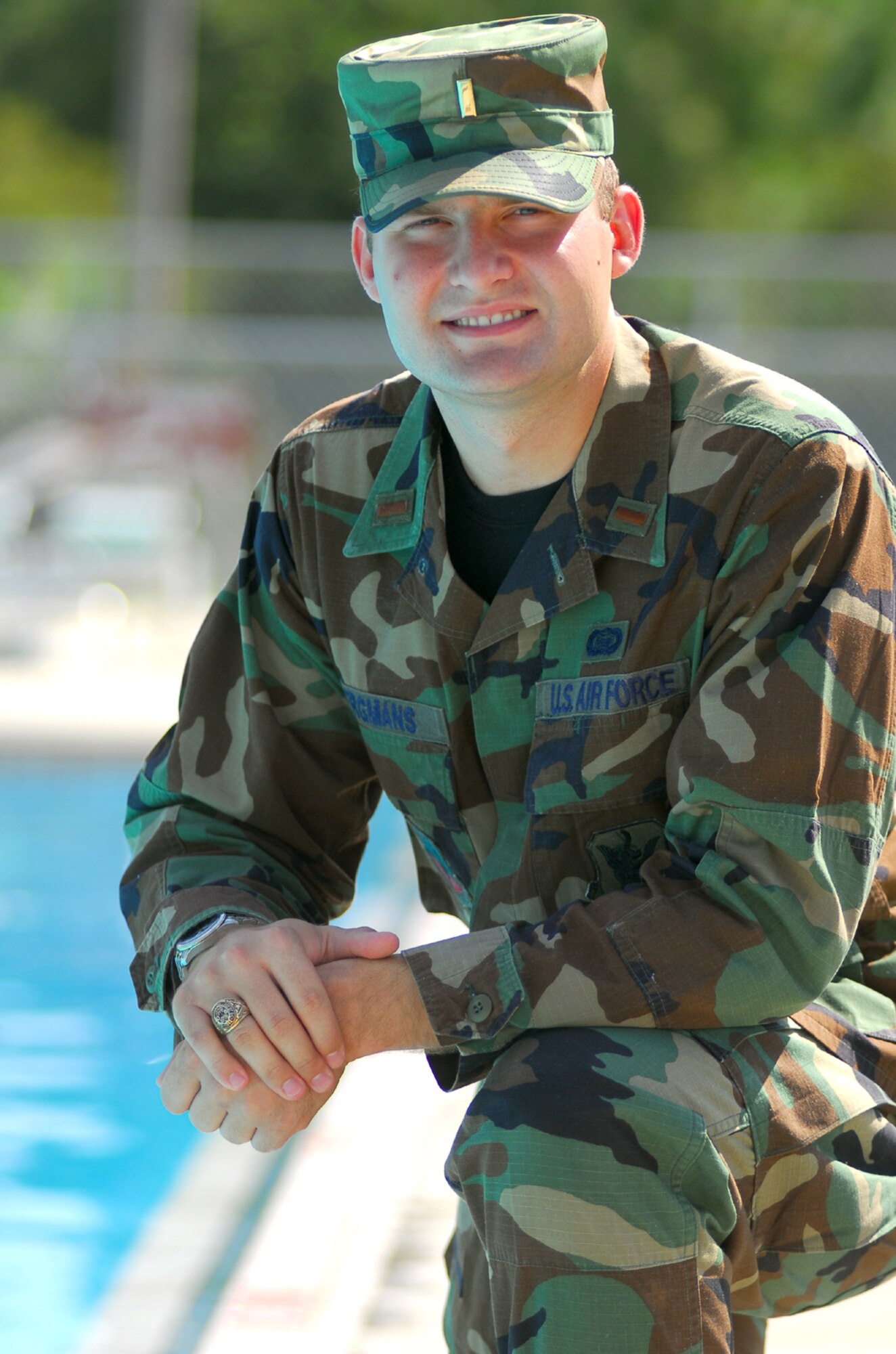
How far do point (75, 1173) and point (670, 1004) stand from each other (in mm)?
2688

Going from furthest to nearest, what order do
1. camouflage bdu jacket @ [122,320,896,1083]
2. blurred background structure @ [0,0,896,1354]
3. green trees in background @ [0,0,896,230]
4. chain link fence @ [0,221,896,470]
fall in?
1. green trees in background @ [0,0,896,230]
2. chain link fence @ [0,221,896,470]
3. blurred background structure @ [0,0,896,1354]
4. camouflage bdu jacket @ [122,320,896,1083]

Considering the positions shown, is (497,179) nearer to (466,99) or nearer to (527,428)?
(466,99)

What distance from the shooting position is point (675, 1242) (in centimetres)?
148

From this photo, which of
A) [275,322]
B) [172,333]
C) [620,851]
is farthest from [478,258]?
[275,322]

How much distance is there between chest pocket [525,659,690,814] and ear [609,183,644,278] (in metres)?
0.47

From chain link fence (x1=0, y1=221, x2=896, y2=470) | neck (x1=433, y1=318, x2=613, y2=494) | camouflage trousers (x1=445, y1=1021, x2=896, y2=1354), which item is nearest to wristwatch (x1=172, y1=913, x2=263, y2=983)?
camouflage trousers (x1=445, y1=1021, x2=896, y2=1354)

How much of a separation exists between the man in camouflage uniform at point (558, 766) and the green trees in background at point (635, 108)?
18182mm

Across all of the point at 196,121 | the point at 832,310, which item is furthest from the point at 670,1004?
the point at 196,121

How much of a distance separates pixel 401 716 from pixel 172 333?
9126 mm

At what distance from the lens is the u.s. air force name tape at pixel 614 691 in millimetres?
1777

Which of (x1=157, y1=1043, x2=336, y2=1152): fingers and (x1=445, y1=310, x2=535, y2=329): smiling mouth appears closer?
(x1=157, y1=1043, x2=336, y2=1152): fingers

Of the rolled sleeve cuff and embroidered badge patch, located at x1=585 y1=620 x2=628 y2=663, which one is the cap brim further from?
the rolled sleeve cuff

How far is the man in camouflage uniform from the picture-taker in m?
1.56

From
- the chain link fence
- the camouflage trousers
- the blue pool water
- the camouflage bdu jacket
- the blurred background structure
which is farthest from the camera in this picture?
the chain link fence
